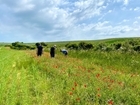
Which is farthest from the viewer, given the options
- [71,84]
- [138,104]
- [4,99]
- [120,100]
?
[71,84]

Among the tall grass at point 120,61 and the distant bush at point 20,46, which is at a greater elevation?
the tall grass at point 120,61

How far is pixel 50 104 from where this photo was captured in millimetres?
7520

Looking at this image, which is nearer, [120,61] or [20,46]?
[120,61]

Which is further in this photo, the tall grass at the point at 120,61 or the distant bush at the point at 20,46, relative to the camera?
the distant bush at the point at 20,46

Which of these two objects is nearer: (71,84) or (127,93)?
(127,93)

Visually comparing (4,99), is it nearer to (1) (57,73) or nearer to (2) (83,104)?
(2) (83,104)

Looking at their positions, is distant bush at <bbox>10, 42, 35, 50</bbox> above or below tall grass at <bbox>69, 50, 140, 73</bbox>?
below

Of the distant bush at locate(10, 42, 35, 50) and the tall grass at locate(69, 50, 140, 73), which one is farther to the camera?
the distant bush at locate(10, 42, 35, 50)

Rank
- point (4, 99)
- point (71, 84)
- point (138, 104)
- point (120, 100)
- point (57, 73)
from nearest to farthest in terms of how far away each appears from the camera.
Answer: point (138, 104), point (120, 100), point (4, 99), point (71, 84), point (57, 73)

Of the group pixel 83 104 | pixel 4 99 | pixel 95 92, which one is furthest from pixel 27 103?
pixel 95 92

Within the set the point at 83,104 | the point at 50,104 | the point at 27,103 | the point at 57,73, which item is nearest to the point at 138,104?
the point at 83,104

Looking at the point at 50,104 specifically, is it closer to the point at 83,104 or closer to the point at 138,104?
the point at 83,104

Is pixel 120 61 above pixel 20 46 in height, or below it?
above

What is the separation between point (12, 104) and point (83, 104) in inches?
77.9
